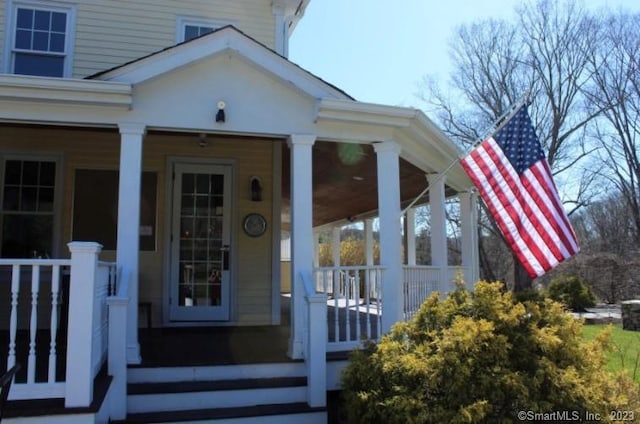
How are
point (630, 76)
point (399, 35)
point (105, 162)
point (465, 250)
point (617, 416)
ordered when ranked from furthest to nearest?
point (630, 76) → point (399, 35) → point (465, 250) → point (105, 162) → point (617, 416)

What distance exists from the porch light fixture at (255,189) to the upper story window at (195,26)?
240 cm

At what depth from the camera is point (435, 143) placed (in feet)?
22.8

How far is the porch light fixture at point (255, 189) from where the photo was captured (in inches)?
301

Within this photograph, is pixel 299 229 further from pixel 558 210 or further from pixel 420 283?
pixel 558 210

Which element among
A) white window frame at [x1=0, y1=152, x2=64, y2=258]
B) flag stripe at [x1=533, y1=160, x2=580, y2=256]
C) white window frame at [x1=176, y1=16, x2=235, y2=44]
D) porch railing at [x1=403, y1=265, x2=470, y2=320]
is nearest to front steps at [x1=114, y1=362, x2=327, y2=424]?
porch railing at [x1=403, y1=265, x2=470, y2=320]

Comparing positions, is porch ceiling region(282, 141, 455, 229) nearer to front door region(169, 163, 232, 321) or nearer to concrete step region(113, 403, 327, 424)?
front door region(169, 163, 232, 321)

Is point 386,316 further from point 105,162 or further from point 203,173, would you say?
point 105,162

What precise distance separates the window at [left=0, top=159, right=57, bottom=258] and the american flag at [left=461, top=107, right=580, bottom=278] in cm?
534

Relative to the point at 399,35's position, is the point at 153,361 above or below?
below

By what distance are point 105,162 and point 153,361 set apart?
3.40 meters

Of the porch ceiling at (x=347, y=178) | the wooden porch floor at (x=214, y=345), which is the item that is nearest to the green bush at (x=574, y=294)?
the porch ceiling at (x=347, y=178)

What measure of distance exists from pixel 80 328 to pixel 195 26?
571 cm

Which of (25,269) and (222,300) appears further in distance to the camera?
(222,300)

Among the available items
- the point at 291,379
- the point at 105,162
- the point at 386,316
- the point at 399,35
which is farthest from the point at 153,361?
the point at 399,35
